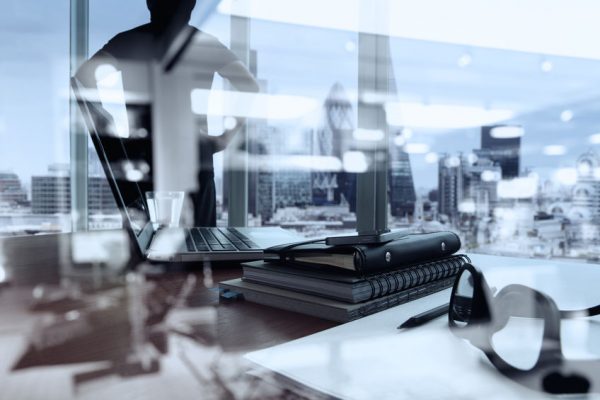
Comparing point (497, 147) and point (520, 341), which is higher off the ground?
point (497, 147)

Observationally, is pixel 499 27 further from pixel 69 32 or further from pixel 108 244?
pixel 69 32

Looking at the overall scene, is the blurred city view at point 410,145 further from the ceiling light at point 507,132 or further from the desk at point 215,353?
the desk at point 215,353

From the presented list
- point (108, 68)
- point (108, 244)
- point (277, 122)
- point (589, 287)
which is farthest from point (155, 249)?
point (277, 122)

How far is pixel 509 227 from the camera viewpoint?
1714mm

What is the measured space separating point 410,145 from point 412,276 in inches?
62.9

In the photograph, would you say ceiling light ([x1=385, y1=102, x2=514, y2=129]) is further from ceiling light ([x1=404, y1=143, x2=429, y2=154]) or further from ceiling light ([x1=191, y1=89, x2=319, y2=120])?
ceiling light ([x1=191, y1=89, x2=319, y2=120])

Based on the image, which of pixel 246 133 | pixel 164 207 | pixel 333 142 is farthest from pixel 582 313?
pixel 246 133

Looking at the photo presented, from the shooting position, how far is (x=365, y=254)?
1.48ft

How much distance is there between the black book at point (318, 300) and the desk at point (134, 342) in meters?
0.01

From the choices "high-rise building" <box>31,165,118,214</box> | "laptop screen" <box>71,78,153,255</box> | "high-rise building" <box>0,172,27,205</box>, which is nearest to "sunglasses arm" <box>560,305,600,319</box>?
"laptop screen" <box>71,78,153,255</box>

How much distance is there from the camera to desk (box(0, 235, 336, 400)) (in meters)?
0.29

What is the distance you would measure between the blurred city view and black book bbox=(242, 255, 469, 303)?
889 mm

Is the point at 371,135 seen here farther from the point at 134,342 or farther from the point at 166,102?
the point at 134,342

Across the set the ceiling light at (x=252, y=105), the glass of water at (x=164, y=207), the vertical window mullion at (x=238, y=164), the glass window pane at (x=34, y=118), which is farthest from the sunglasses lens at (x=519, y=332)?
the glass window pane at (x=34, y=118)
